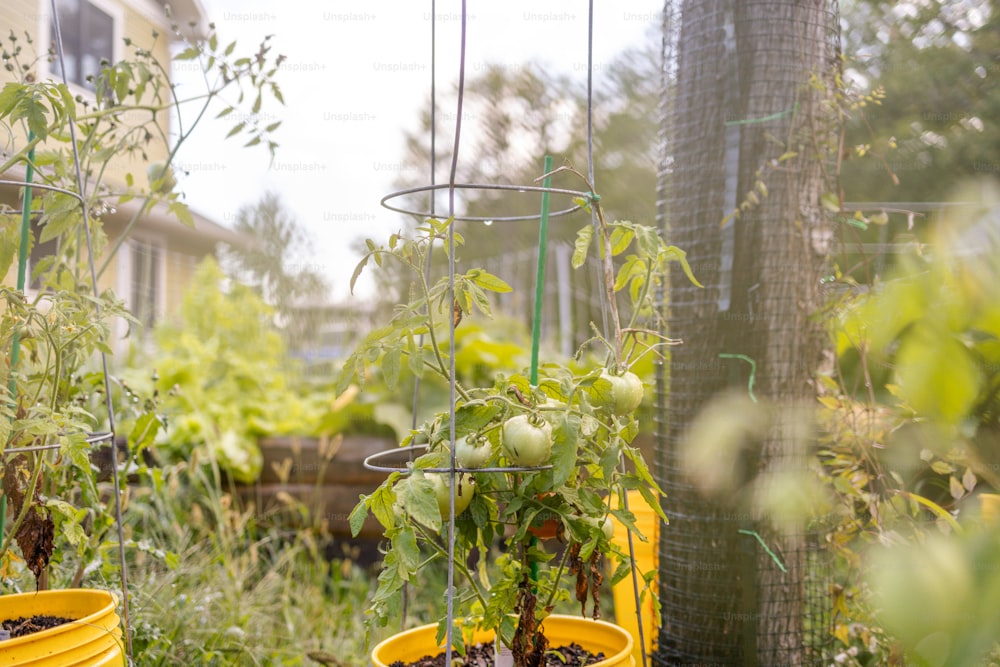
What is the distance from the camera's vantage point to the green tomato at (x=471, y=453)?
1.13m

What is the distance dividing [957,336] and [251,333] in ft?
15.0

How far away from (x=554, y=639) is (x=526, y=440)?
0.58 meters

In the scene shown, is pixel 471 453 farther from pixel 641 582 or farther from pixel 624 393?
pixel 641 582

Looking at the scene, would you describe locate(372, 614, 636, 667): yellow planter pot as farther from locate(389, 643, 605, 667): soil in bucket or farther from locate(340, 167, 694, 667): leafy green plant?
locate(340, 167, 694, 667): leafy green plant

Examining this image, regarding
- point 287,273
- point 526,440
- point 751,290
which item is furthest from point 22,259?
point 287,273

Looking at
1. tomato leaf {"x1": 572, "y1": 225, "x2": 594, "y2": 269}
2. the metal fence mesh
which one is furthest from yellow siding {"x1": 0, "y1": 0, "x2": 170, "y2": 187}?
the metal fence mesh

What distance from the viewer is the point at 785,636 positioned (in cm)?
173

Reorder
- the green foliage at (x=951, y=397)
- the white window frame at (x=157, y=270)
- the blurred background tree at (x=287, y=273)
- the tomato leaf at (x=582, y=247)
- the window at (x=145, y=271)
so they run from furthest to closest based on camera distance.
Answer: the window at (x=145, y=271) < the white window frame at (x=157, y=270) < the blurred background tree at (x=287, y=273) < the tomato leaf at (x=582, y=247) < the green foliage at (x=951, y=397)

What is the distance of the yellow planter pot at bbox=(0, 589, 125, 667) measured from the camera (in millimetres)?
1190

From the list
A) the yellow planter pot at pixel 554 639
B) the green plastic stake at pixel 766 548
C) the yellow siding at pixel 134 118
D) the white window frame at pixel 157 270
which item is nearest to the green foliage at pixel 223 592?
the yellow planter pot at pixel 554 639

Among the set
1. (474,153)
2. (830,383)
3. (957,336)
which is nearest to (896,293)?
(957,336)

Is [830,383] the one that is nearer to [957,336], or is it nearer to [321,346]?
[957,336]

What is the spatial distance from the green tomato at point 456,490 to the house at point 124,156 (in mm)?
992

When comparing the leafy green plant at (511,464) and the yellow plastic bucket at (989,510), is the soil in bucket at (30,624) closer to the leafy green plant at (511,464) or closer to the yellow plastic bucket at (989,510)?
the leafy green plant at (511,464)
